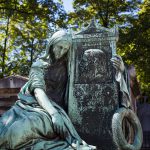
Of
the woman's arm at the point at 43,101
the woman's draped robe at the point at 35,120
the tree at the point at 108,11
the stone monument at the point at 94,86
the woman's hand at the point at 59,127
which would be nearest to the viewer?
the woman's draped robe at the point at 35,120

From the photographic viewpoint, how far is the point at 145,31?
1741cm

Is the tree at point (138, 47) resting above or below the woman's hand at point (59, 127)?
above

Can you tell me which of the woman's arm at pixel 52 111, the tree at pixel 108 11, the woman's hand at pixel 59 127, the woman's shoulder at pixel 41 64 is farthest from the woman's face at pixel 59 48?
the tree at pixel 108 11

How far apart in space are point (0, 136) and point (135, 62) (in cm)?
1271

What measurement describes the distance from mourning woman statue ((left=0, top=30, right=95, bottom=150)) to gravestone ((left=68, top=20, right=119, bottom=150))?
21cm

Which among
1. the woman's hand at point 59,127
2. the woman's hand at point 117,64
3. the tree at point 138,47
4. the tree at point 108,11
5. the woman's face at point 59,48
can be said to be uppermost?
the tree at point 108,11

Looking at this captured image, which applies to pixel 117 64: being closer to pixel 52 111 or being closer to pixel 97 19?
pixel 52 111

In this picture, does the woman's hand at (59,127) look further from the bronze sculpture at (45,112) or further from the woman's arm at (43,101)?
the woman's arm at (43,101)

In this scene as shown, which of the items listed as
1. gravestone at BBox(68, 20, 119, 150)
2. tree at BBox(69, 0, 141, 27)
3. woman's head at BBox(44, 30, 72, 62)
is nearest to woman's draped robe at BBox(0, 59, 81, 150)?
woman's head at BBox(44, 30, 72, 62)

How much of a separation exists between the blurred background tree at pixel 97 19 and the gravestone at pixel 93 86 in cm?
1060

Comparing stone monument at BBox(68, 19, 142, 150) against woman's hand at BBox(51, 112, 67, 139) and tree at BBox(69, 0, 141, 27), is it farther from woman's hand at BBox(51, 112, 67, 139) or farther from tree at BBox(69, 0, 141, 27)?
tree at BBox(69, 0, 141, 27)

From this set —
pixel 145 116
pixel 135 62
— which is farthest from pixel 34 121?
pixel 135 62

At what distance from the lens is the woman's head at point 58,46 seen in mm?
5840

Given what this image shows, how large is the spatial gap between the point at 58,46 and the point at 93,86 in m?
0.81
